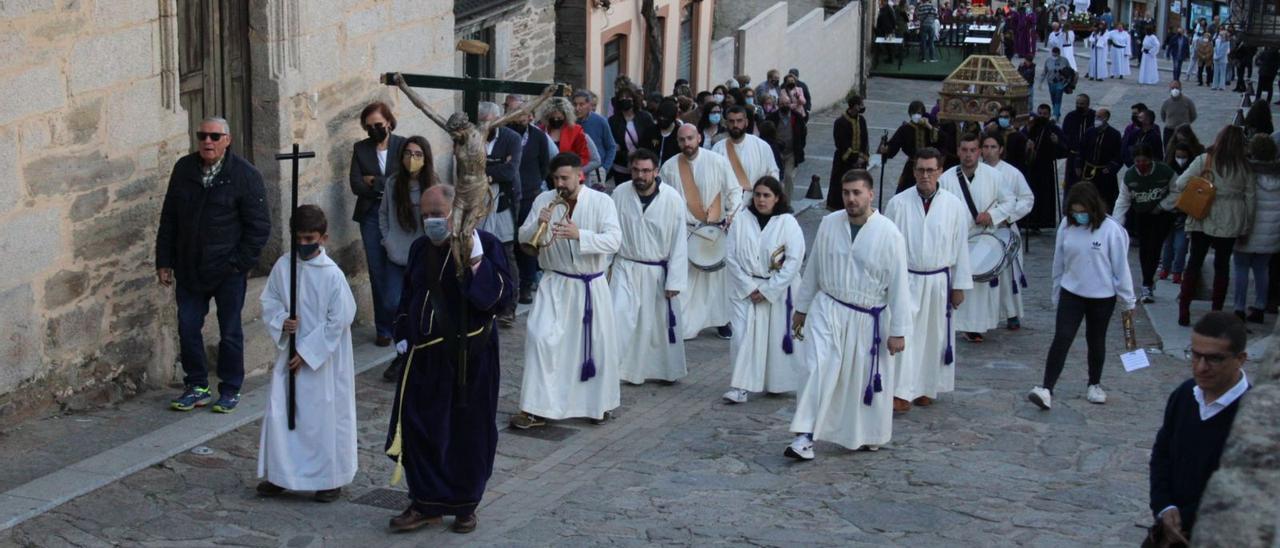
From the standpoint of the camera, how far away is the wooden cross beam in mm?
10445

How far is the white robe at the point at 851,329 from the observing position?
9.98m

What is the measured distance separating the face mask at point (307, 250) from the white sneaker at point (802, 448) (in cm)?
291

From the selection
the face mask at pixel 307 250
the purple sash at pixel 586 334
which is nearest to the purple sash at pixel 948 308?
the purple sash at pixel 586 334

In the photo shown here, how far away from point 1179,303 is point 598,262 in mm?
6068

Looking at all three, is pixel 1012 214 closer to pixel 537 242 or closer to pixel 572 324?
pixel 572 324

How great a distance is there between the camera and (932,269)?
38.6 feet

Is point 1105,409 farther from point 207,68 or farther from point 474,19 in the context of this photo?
point 474,19

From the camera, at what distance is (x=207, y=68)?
1159 cm

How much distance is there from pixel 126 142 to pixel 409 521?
3333mm

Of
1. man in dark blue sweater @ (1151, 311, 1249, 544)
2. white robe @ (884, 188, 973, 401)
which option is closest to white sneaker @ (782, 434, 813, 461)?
white robe @ (884, 188, 973, 401)

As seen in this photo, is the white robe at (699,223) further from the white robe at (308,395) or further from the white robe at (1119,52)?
the white robe at (1119,52)

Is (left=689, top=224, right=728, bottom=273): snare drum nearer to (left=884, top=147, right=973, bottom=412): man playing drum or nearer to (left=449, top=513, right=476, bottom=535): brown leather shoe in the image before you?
(left=884, top=147, right=973, bottom=412): man playing drum

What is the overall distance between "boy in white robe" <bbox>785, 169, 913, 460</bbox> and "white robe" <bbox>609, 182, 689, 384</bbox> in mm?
1756

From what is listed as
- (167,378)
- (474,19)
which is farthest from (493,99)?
(167,378)
